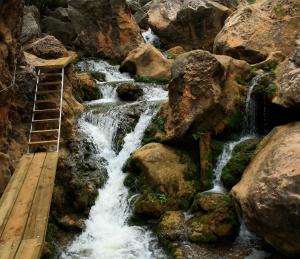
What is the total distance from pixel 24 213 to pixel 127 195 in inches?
178

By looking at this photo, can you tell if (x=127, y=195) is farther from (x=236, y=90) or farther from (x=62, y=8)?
(x=62, y=8)

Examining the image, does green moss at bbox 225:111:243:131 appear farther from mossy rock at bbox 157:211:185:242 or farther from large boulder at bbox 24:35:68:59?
large boulder at bbox 24:35:68:59

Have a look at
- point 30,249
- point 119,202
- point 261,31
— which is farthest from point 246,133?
point 30,249

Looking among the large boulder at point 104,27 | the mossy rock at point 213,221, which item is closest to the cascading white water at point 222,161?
the mossy rock at point 213,221

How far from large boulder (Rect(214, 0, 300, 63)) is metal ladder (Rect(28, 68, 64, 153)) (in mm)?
6261

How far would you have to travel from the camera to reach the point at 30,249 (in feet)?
19.1

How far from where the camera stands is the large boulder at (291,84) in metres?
9.32

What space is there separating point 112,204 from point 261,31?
27.1 feet

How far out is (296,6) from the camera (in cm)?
1446

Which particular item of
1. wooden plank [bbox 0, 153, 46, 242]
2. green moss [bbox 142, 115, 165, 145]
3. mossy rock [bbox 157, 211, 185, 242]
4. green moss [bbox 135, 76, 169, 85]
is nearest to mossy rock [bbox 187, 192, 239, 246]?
mossy rock [bbox 157, 211, 185, 242]

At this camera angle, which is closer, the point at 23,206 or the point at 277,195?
the point at 23,206

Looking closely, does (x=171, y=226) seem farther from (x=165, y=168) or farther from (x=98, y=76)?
(x=98, y=76)

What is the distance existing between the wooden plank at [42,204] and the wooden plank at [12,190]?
370mm

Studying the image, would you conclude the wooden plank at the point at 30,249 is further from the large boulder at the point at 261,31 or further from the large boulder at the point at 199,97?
the large boulder at the point at 261,31
